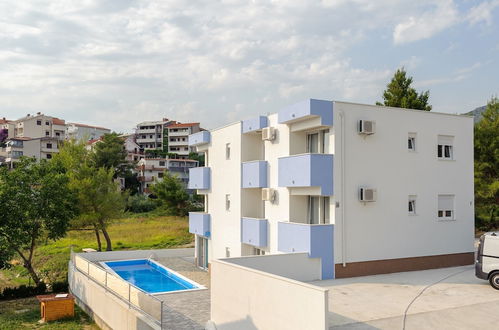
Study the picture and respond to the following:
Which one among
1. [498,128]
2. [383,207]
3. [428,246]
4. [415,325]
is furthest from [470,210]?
[498,128]

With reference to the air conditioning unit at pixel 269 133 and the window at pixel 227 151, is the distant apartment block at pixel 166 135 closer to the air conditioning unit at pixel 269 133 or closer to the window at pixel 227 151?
the window at pixel 227 151

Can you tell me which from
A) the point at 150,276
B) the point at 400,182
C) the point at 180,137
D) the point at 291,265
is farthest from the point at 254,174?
the point at 180,137

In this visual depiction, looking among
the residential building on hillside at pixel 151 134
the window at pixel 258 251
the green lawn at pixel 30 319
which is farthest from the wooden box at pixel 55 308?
the residential building on hillside at pixel 151 134

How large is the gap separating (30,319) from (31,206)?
7.97m

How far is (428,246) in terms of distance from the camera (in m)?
19.2

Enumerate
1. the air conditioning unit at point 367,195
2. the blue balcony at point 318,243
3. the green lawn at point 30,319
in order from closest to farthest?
1. the blue balcony at point 318,243
2. the air conditioning unit at point 367,195
3. the green lawn at point 30,319

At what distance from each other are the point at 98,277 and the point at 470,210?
54.7 feet

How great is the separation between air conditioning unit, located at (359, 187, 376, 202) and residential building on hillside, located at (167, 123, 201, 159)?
91393 mm

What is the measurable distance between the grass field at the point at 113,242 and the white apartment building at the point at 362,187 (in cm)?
1643

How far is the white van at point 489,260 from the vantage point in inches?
596

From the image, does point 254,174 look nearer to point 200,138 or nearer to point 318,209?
point 318,209

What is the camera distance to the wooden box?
735 inches

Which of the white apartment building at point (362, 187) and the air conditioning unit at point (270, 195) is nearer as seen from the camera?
the white apartment building at point (362, 187)

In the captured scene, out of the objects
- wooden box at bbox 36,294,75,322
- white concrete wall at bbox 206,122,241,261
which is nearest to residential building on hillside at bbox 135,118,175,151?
white concrete wall at bbox 206,122,241,261
